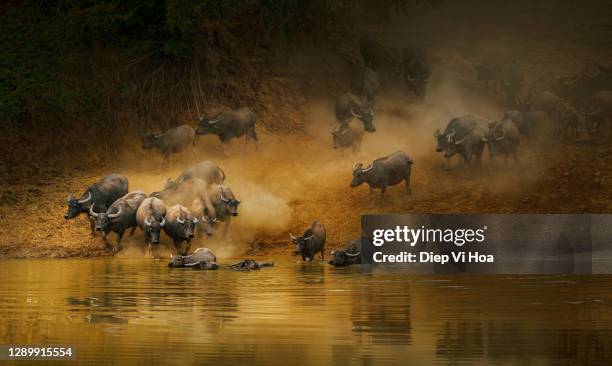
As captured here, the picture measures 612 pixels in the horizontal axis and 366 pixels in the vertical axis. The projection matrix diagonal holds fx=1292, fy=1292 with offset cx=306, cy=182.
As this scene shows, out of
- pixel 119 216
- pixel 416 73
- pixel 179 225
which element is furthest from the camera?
pixel 416 73

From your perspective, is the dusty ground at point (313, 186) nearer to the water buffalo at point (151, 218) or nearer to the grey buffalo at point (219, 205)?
the grey buffalo at point (219, 205)

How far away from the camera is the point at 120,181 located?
32.4m

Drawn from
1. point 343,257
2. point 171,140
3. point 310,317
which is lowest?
point 310,317

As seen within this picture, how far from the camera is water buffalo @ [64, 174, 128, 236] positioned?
31.3 metres

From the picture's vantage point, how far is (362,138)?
38.2 meters

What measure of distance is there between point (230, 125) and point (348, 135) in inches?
138

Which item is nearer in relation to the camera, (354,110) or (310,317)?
(310,317)

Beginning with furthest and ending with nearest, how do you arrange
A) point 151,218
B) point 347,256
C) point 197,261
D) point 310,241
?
point 151,218
point 310,241
point 347,256
point 197,261

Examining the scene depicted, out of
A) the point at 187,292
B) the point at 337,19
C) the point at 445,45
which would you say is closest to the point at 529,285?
the point at 187,292

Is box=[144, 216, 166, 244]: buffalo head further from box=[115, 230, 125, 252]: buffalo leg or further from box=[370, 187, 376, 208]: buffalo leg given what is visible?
box=[370, 187, 376, 208]: buffalo leg

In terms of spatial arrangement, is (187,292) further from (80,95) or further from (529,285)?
(80,95)

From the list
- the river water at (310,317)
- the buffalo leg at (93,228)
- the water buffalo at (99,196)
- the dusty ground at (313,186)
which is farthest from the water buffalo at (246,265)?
the water buffalo at (99,196)

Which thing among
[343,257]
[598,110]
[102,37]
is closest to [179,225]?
[343,257]

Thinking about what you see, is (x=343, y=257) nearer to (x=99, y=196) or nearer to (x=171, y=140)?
(x=99, y=196)
